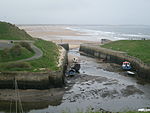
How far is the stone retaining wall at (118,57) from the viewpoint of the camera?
117 ft

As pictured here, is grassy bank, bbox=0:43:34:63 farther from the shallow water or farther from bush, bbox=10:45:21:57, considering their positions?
the shallow water

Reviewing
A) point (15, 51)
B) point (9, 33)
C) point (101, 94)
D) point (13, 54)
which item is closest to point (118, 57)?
point (101, 94)

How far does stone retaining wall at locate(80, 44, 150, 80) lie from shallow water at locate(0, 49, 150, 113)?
2.14m

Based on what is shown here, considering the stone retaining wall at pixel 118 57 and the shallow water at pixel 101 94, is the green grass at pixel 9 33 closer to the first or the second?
the stone retaining wall at pixel 118 57

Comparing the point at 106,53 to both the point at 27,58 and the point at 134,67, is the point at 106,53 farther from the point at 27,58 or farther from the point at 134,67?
the point at 27,58

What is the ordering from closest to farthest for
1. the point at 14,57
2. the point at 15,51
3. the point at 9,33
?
the point at 14,57
the point at 15,51
the point at 9,33

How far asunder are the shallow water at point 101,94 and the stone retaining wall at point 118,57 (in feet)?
7.03

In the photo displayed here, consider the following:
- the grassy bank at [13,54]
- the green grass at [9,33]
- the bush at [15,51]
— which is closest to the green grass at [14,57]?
the grassy bank at [13,54]

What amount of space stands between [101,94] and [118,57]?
22.2 metres

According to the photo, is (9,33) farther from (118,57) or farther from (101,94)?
(101,94)

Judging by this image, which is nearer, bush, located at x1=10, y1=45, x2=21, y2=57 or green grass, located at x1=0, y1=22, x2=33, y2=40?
bush, located at x1=10, y1=45, x2=21, y2=57

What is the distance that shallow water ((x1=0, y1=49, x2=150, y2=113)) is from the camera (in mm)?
23734

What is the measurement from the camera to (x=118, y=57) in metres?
48.9

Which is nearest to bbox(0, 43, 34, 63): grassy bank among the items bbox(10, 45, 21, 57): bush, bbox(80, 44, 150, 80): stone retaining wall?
bbox(10, 45, 21, 57): bush
